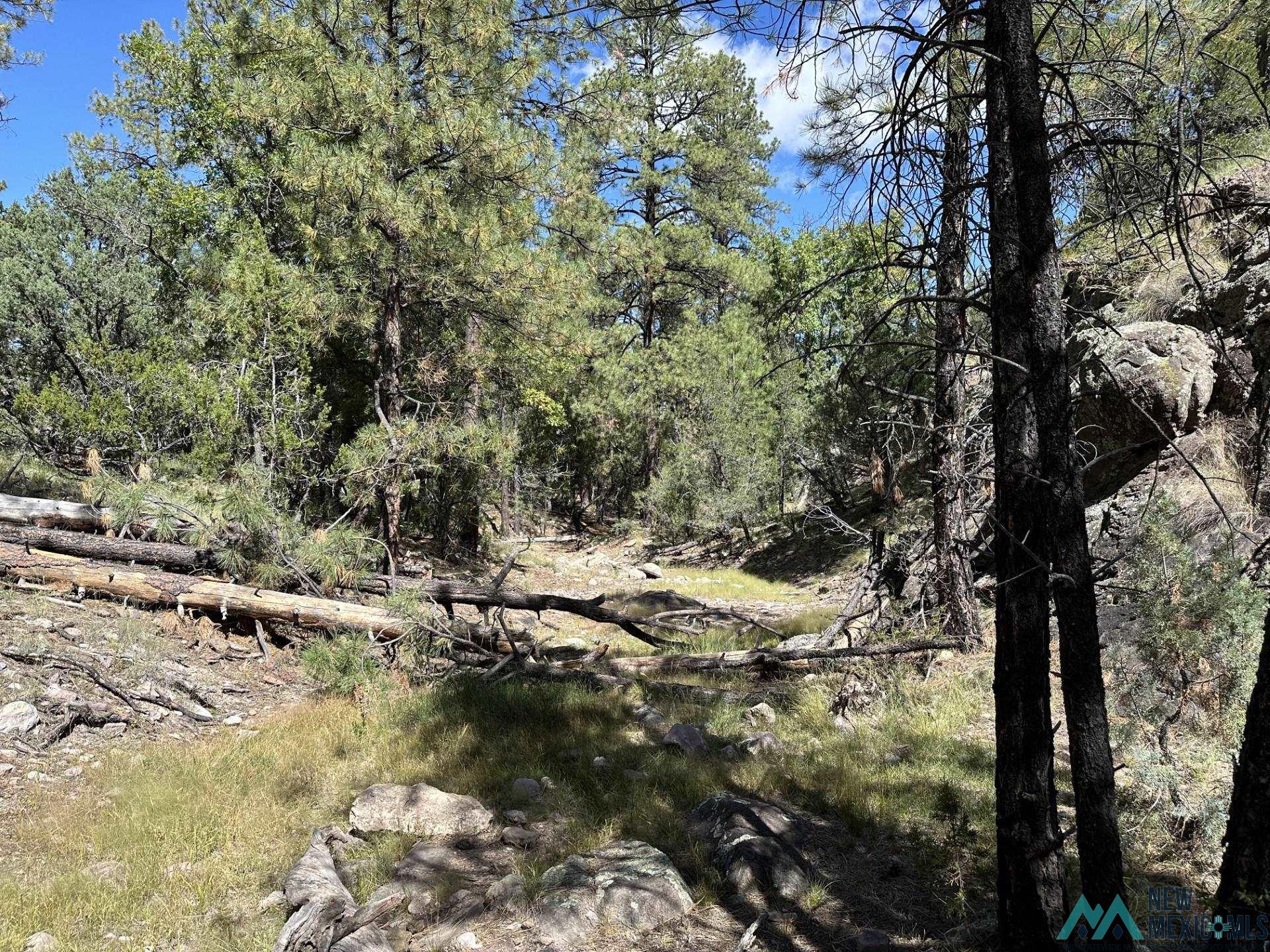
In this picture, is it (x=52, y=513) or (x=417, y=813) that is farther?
(x=52, y=513)

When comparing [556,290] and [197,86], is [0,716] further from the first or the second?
[197,86]

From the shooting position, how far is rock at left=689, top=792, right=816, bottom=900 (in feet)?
12.5

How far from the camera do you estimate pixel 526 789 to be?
491 cm

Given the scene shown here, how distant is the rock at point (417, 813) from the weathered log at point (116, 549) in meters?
5.60

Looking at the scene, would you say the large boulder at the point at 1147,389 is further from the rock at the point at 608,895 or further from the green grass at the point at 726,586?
the green grass at the point at 726,586

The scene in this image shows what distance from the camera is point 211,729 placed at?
5926 mm

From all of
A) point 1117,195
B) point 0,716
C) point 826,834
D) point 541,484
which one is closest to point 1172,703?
point 826,834

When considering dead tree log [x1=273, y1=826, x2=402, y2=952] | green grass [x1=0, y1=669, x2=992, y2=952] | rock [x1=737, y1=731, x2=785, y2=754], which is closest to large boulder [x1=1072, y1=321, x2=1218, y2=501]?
green grass [x1=0, y1=669, x2=992, y2=952]

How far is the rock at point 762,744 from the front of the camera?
5645 millimetres

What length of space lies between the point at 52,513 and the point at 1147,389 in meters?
13.2

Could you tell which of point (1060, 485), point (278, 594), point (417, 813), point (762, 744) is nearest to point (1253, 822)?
point (1060, 485)

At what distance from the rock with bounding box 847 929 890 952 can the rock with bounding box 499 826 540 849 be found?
1848 millimetres

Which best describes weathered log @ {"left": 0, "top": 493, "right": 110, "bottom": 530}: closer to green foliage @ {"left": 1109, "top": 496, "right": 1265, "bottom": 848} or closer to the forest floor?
the forest floor

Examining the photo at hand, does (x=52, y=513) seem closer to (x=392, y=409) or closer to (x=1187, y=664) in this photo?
(x=392, y=409)
